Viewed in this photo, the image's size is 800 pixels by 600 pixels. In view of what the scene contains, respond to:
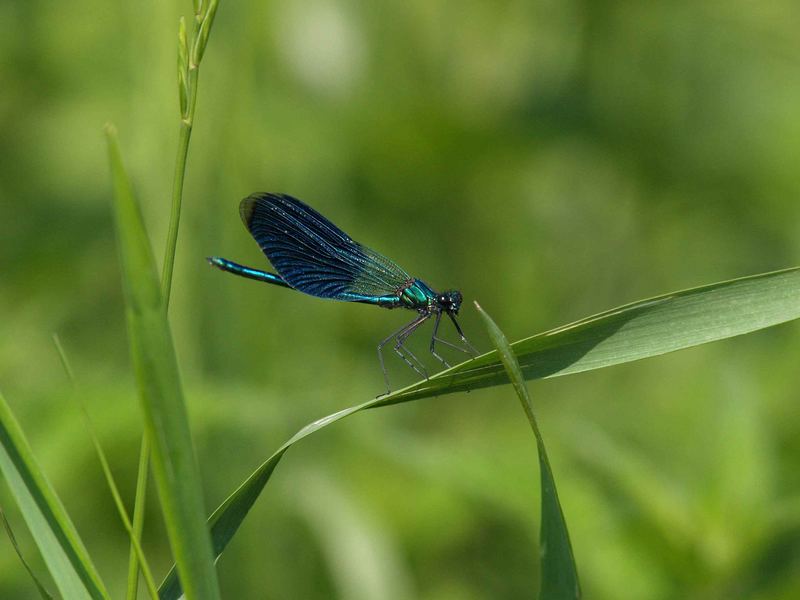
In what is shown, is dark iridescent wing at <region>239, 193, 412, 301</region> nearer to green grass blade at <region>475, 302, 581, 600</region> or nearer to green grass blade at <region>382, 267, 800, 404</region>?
green grass blade at <region>382, 267, 800, 404</region>

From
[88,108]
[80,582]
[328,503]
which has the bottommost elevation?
[328,503]

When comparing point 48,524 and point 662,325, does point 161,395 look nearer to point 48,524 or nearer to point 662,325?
point 48,524

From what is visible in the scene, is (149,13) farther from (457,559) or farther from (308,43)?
(457,559)

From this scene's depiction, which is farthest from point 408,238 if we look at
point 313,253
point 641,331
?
point 641,331

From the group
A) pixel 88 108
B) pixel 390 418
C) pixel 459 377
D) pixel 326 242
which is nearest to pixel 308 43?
pixel 88 108

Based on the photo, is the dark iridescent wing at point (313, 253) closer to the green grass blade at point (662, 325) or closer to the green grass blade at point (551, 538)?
the green grass blade at point (662, 325)
